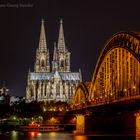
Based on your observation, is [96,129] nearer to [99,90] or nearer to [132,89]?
[99,90]

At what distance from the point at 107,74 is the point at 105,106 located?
22.7 m

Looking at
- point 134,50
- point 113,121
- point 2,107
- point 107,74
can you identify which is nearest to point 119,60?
point 107,74

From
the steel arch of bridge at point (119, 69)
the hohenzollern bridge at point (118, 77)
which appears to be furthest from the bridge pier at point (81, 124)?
the steel arch of bridge at point (119, 69)

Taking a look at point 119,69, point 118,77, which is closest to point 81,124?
point 118,77

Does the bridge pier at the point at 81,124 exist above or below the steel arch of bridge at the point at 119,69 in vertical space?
below

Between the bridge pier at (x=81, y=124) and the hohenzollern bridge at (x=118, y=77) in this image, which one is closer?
the hohenzollern bridge at (x=118, y=77)

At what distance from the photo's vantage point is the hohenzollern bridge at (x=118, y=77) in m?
65.0

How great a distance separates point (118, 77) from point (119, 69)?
138 cm

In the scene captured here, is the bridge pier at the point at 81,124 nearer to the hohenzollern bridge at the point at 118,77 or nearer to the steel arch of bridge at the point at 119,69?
the hohenzollern bridge at the point at 118,77

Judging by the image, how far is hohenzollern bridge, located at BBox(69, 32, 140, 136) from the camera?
65.0 m

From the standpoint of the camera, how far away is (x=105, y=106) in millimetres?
70125

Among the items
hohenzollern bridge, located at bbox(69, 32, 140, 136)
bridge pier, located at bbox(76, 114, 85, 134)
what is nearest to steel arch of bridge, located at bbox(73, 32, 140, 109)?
hohenzollern bridge, located at bbox(69, 32, 140, 136)

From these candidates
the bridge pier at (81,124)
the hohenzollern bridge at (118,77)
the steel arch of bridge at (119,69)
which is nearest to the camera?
the hohenzollern bridge at (118,77)

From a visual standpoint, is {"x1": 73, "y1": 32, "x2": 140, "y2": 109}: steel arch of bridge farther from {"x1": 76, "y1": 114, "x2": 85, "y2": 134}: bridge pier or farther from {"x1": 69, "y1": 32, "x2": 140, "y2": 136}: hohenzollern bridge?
{"x1": 76, "y1": 114, "x2": 85, "y2": 134}: bridge pier
